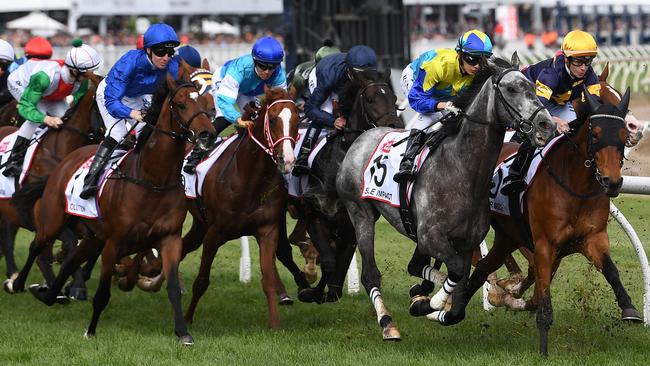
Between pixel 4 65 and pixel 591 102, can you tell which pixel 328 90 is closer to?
pixel 591 102

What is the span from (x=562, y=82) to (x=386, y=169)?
3.99 feet

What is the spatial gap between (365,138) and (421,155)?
0.89 meters

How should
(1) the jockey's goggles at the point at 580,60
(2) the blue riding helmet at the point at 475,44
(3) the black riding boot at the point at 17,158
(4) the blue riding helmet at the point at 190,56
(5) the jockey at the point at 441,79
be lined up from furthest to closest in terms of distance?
(4) the blue riding helmet at the point at 190,56 < (3) the black riding boot at the point at 17,158 < (2) the blue riding helmet at the point at 475,44 < (5) the jockey at the point at 441,79 < (1) the jockey's goggles at the point at 580,60

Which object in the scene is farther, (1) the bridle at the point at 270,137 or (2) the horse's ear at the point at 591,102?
(1) the bridle at the point at 270,137

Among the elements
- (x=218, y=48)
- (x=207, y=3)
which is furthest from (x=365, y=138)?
(x=207, y=3)

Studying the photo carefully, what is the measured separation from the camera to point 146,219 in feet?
24.7

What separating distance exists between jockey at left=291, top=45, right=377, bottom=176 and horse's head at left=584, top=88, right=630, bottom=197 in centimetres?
228

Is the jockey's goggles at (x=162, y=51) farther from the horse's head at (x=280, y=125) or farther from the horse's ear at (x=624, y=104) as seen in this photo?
the horse's ear at (x=624, y=104)

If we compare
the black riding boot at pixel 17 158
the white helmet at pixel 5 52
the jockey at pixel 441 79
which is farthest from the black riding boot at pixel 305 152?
the white helmet at pixel 5 52

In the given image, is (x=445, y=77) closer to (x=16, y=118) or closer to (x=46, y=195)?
(x=46, y=195)

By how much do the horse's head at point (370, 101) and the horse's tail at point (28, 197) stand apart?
2.46 metres

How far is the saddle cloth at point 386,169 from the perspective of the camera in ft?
24.2

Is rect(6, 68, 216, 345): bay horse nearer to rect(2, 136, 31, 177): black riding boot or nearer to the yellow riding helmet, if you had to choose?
rect(2, 136, 31, 177): black riding boot

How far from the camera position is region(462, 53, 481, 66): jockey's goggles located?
751 centimetres
